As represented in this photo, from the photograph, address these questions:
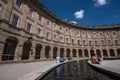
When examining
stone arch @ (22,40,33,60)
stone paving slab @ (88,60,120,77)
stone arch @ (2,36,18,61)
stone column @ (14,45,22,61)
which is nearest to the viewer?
stone paving slab @ (88,60,120,77)

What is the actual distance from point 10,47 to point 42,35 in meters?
9.39

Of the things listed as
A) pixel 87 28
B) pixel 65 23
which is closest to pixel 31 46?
pixel 65 23

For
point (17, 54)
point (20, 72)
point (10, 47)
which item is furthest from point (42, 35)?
point (20, 72)

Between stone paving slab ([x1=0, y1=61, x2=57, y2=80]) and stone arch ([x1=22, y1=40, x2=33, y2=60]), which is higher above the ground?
stone arch ([x1=22, y1=40, x2=33, y2=60])

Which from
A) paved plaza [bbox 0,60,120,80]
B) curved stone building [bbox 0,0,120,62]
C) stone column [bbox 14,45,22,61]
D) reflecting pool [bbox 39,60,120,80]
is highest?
curved stone building [bbox 0,0,120,62]

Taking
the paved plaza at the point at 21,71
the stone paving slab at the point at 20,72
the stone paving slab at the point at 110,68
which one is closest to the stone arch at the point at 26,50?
the paved plaza at the point at 21,71

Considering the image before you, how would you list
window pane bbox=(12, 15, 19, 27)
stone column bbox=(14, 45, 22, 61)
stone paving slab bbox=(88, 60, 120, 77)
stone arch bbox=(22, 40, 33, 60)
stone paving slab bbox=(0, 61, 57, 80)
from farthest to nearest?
stone arch bbox=(22, 40, 33, 60) < window pane bbox=(12, 15, 19, 27) < stone column bbox=(14, 45, 22, 61) < stone paving slab bbox=(88, 60, 120, 77) < stone paving slab bbox=(0, 61, 57, 80)

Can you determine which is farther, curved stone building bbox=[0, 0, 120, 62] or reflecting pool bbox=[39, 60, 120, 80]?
curved stone building bbox=[0, 0, 120, 62]

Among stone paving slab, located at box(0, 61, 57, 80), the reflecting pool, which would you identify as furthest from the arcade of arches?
the reflecting pool

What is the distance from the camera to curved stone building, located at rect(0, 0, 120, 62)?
569 inches

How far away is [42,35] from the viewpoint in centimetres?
2334

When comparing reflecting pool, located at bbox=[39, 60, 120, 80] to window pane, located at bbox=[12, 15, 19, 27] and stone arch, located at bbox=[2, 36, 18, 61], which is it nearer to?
stone arch, located at bbox=[2, 36, 18, 61]

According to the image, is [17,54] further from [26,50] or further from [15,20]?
[15,20]

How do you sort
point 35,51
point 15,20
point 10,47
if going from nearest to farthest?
point 10,47 < point 15,20 < point 35,51
